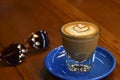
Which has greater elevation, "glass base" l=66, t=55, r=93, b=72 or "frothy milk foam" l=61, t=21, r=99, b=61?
"frothy milk foam" l=61, t=21, r=99, b=61

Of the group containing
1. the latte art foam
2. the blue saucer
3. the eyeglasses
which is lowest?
the blue saucer

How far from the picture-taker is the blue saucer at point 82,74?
621 millimetres

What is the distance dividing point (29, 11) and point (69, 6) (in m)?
0.17

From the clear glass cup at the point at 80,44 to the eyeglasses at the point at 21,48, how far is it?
124 millimetres

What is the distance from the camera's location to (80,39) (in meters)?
0.61

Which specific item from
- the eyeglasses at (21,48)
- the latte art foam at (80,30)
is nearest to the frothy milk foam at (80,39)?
the latte art foam at (80,30)

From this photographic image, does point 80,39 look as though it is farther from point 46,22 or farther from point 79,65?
point 46,22

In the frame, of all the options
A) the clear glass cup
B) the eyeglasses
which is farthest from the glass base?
the eyeglasses

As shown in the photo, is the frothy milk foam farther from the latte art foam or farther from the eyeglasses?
the eyeglasses

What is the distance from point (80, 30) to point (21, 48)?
0.19 meters

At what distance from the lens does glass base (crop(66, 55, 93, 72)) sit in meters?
0.66

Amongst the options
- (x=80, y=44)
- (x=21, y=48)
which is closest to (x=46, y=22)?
(x=21, y=48)

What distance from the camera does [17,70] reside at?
0.68 metres

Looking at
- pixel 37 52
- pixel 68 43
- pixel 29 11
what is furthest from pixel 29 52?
pixel 29 11
